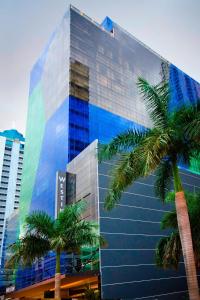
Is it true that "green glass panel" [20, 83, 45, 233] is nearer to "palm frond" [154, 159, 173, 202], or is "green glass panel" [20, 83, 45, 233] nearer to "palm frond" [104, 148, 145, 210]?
"palm frond" [154, 159, 173, 202]

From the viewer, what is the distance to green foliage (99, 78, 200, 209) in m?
13.7

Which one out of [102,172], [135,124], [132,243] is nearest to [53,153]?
[135,124]

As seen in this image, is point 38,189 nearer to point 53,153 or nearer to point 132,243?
point 53,153

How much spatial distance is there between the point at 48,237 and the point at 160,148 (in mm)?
10345

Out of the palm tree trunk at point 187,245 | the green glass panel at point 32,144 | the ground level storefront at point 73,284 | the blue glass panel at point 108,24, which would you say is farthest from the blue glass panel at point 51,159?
the palm tree trunk at point 187,245

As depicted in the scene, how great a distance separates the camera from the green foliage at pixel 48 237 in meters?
19.2

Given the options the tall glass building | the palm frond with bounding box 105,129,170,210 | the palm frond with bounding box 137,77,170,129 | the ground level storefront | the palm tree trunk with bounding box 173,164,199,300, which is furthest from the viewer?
the tall glass building

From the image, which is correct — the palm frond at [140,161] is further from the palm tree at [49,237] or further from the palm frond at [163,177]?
the palm tree at [49,237]

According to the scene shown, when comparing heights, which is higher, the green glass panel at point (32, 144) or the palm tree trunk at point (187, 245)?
the green glass panel at point (32, 144)

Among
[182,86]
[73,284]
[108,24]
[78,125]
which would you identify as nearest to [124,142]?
[73,284]

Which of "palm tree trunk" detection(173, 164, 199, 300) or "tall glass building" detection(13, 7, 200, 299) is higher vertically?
"tall glass building" detection(13, 7, 200, 299)

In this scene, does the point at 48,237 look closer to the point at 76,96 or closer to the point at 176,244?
the point at 176,244

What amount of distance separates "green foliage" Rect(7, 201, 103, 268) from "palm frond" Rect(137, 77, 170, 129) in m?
8.88

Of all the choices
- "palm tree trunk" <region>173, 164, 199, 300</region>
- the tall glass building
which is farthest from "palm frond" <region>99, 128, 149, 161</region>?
the tall glass building
